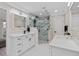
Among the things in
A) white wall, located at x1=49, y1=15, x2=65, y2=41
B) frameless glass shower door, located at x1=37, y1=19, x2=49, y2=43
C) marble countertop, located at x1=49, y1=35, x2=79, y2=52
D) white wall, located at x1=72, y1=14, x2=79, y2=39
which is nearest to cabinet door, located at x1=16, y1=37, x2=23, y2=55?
marble countertop, located at x1=49, y1=35, x2=79, y2=52

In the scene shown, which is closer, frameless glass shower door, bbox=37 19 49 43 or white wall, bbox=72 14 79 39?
white wall, bbox=72 14 79 39

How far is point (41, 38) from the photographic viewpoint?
754 centimetres

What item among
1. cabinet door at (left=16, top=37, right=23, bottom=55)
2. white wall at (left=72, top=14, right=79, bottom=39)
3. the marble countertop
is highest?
white wall at (left=72, top=14, right=79, bottom=39)

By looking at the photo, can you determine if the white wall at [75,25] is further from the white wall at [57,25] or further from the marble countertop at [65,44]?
the white wall at [57,25]

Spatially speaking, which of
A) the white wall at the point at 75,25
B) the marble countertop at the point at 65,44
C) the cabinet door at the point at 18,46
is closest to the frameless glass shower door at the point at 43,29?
the white wall at the point at 75,25

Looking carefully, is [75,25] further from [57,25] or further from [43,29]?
[43,29]

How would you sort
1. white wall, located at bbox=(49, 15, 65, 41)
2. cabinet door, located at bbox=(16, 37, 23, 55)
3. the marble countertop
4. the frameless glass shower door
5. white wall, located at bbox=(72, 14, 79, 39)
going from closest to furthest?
the marble countertop, cabinet door, located at bbox=(16, 37, 23, 55), white wall, located at bbox=(72, 14, 79, 39), white wall, located at bbox=(49, 15, 65, 41), the frameless glass shower door

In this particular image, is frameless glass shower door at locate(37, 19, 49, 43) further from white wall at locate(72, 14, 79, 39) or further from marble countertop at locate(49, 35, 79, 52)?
marble countertop at locate(49, 35, 79, 52)

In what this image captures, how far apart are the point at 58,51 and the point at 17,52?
2.05 m

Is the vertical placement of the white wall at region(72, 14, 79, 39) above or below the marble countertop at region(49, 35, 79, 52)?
above

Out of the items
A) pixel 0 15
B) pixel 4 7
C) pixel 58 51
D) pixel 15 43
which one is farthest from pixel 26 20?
pixel 58 51

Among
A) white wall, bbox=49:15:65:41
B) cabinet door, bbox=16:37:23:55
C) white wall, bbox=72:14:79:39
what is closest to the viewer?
cabinet door, bbox=16:37:23:55

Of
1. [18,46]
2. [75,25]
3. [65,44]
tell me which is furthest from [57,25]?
[65,44]

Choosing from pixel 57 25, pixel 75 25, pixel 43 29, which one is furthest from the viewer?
pixel 43 29
